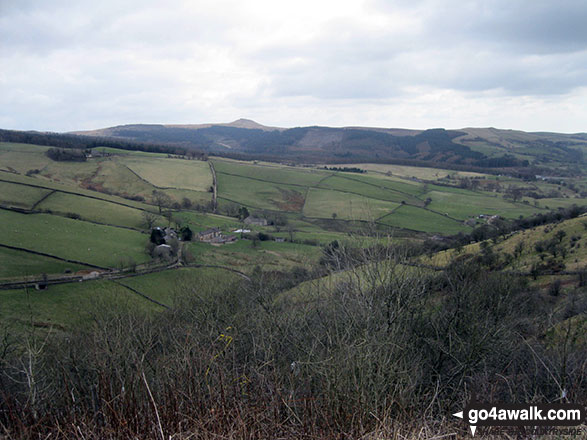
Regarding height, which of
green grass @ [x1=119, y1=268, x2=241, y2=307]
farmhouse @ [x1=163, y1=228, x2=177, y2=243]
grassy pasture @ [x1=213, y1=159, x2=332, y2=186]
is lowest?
green grass @ [x1=119, y1=268, x2=241, y2=307]

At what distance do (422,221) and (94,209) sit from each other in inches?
2326

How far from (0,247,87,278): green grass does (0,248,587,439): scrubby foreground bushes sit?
811 inches

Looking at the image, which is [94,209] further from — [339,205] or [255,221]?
[339,205]

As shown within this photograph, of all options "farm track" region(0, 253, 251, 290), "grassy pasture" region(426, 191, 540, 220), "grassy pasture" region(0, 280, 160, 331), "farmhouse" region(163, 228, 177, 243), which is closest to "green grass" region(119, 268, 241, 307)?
"farm track" region(0, 253, 251, 290)

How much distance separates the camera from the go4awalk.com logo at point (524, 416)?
5448 millimetres

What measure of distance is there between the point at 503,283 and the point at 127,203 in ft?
224

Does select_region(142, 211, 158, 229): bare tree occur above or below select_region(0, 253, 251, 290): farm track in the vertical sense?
above

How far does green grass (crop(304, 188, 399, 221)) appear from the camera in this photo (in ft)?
256

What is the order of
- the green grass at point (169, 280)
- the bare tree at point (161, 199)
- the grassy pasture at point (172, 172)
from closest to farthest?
the green grass at point (169, 280) → the bare tree at point (161, 199) → the grassy pasture at point (172, 172)

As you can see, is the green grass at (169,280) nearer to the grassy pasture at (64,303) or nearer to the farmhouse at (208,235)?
the grassy pasture at (64,303)

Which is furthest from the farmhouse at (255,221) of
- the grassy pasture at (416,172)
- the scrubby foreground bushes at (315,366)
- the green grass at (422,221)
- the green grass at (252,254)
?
the grassy pasture at (416,172)

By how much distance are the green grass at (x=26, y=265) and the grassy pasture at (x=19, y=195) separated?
18611 millimetres

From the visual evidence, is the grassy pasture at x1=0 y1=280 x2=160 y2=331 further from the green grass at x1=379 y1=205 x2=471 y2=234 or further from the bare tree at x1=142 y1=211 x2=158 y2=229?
the green grass at x1=379 y1=205 x2=471 y2=234

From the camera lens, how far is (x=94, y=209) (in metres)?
62.5
